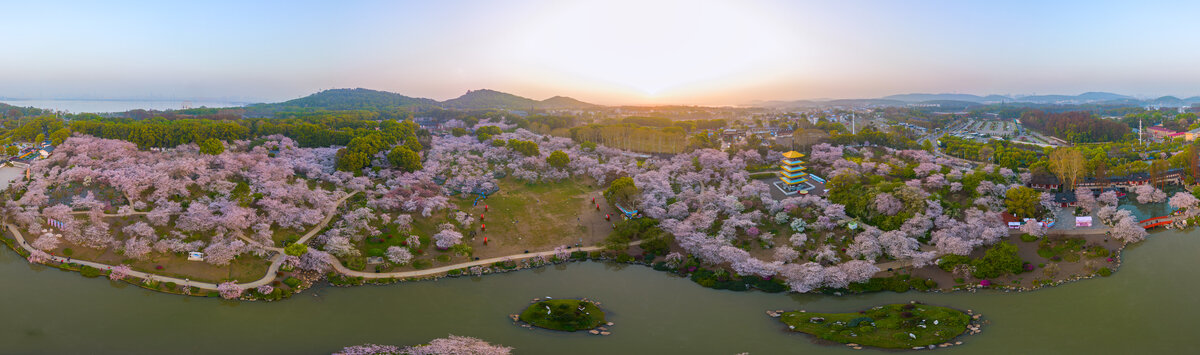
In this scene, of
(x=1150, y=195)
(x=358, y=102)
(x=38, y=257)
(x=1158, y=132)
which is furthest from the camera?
(x=358, y=102)

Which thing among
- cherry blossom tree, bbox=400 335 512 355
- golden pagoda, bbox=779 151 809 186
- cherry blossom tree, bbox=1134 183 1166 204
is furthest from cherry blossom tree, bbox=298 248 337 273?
cherry blossom tree, bbox=1134 183 1166 204

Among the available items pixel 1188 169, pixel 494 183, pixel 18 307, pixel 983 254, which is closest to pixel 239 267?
pixel 18 307

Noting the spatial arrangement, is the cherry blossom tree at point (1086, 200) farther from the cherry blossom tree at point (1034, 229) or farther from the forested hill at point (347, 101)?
the forested hill at point (347, 101)

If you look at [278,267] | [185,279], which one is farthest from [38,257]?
[278,267]

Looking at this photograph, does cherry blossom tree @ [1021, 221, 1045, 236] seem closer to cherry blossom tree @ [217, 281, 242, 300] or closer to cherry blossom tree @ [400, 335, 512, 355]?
cherry blossom tree @ [400, 335, 512, 355]

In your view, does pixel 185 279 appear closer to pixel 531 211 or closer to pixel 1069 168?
pixel 531 211

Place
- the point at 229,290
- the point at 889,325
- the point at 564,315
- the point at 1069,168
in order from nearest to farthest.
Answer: the point at 889,325 < the point at 564,315 < the point at 229,290 < the point at 1069,168

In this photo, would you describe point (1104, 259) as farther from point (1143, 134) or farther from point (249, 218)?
point (1143, 134)
